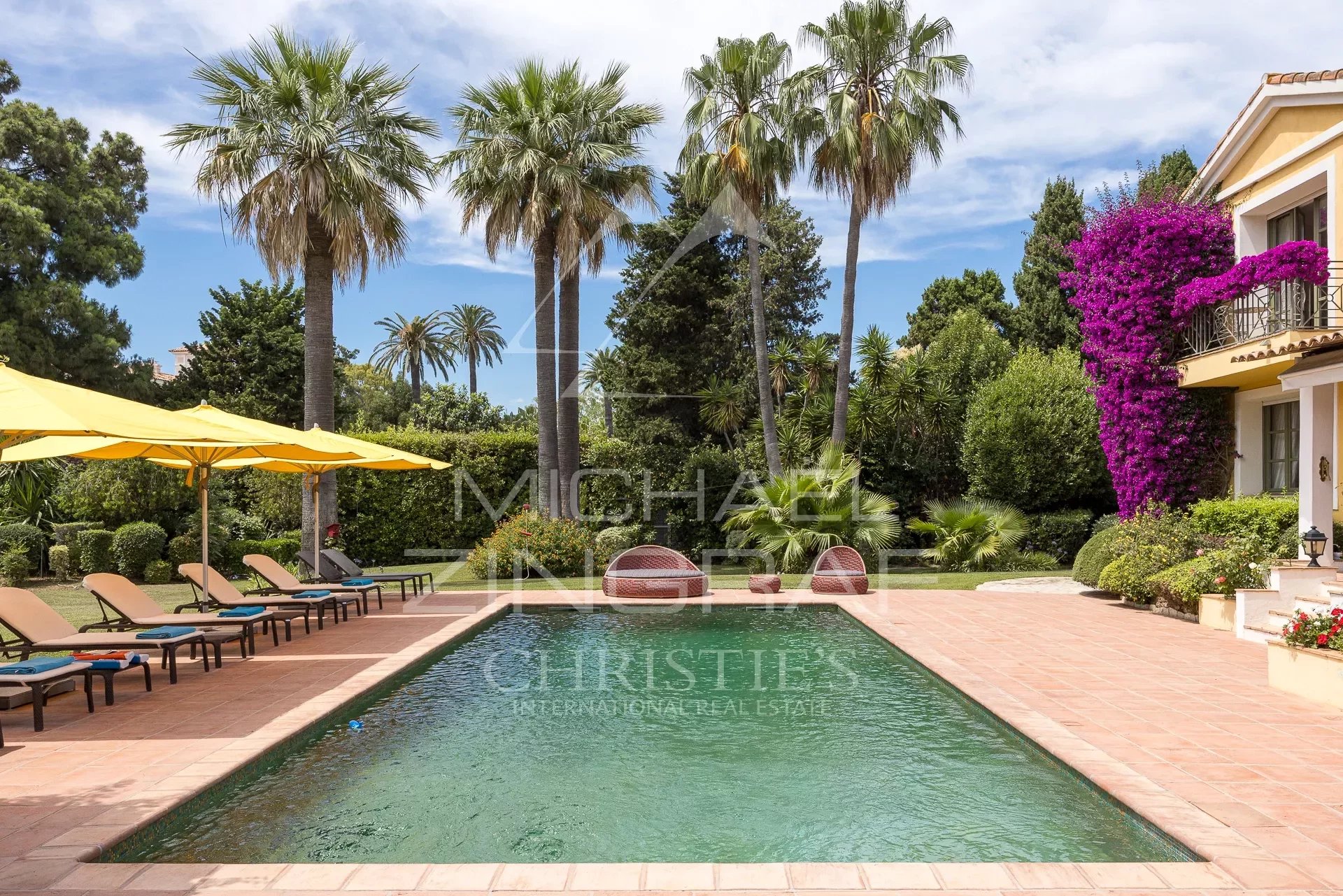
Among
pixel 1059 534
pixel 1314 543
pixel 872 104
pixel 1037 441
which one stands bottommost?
pixel 1059 534

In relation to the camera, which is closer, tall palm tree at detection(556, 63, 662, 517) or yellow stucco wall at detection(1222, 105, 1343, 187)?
yellow stucco wall at detection(1222, 105, 1343, 187)

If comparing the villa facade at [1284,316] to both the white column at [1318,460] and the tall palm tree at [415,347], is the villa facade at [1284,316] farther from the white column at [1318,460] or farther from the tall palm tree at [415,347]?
the tall palm tree at [415,347]

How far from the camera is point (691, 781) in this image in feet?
20.0

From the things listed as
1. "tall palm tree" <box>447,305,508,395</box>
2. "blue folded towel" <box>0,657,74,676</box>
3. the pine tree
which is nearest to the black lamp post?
"blue folded towel" <box>0,657,74,676</box>

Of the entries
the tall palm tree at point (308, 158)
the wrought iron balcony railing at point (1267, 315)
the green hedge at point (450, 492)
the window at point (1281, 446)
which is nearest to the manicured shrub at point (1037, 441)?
the wrought iron balcony railing at point (1267, 315)

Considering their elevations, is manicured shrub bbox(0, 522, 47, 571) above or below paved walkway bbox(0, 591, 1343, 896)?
above

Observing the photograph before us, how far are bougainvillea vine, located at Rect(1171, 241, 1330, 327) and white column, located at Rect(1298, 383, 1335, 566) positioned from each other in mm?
1626

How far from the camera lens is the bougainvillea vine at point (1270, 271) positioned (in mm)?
13164

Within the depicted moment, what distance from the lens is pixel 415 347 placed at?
59.3 metres

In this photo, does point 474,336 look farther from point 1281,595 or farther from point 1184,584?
point 1281,595

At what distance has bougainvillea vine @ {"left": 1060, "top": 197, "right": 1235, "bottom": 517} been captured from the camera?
16172 millimetres

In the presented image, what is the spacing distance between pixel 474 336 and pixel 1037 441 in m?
46.4

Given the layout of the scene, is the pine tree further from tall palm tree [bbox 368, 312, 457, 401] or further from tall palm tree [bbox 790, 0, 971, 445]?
tall palm tree [bbox 368, 312, 457, 401]

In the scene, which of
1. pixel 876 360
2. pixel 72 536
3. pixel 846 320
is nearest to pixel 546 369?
pixel 846 320
